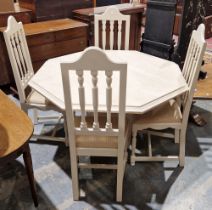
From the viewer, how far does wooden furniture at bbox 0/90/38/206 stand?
4.08 ft

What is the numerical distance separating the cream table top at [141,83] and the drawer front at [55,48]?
839mm

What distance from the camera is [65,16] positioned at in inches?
130

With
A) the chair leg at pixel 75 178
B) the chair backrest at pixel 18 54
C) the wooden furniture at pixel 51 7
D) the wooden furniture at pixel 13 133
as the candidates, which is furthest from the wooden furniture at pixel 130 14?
the chair leg at pixel 75 178

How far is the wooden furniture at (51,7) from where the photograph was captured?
9.71ft

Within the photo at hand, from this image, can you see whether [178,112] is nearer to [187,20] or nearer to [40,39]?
[187,20]

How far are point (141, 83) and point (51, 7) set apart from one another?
6.34 ft

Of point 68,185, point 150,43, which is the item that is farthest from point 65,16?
point 68,185

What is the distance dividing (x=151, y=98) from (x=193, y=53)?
1.81 feet

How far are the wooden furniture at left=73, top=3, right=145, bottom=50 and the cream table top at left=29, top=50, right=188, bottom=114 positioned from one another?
3.77 feet

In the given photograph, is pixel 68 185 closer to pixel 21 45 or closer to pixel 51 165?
pixel 51 165

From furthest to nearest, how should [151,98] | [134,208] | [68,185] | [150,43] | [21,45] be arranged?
[150,43] → [21,45] → [68,185] → [134,208] → [151,98]

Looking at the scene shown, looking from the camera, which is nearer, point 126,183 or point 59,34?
point 126,183

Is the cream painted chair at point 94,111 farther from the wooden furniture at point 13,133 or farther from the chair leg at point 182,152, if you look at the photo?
the chair leg at point 182,152

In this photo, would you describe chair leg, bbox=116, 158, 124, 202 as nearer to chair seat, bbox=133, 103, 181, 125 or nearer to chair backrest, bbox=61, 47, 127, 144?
chair backrest, bbox=61, 47, 127, 144
